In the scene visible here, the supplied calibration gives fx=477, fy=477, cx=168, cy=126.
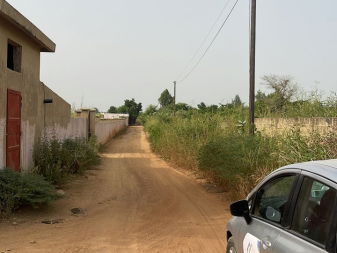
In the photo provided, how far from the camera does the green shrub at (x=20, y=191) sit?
910cm

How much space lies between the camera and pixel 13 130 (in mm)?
11047

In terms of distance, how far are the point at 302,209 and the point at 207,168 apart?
10.3 metres

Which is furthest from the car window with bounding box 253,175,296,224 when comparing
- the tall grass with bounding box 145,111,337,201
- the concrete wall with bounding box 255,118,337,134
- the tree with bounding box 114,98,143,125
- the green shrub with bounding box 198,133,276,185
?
the tree with bounding box 114,98,143,125

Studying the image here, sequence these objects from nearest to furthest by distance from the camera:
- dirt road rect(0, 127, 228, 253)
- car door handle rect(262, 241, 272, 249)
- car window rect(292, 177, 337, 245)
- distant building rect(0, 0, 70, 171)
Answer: car window rect(292, 177, 337, 245)
car door handle rect(262, 241, 272, 249)
dirt road rect(0, 127, 228, 253)
distant building rect(0, 0, 70, 171)

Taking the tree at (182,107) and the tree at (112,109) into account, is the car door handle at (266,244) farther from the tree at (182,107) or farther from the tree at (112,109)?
the tree at (112,109)

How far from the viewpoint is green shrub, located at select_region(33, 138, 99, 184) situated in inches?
509

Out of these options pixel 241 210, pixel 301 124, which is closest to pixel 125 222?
pixel 301 124

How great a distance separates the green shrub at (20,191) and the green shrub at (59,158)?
2066 millimetres

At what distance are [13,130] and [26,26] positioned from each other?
8.16 ft

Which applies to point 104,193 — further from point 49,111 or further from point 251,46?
point 251,46

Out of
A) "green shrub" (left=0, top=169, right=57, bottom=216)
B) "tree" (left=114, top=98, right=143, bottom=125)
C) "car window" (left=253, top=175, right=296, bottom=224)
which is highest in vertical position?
"tree" (left=114, top=98, right=143, bottom=125)

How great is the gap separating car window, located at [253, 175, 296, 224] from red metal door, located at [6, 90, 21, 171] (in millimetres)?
7567

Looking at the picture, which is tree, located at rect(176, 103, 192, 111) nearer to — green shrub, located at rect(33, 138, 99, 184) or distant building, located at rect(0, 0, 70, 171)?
green shrub, located at rect(33, 138, 99, 184)

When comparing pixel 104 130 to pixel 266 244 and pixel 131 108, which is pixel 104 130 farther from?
pixel 131 108
